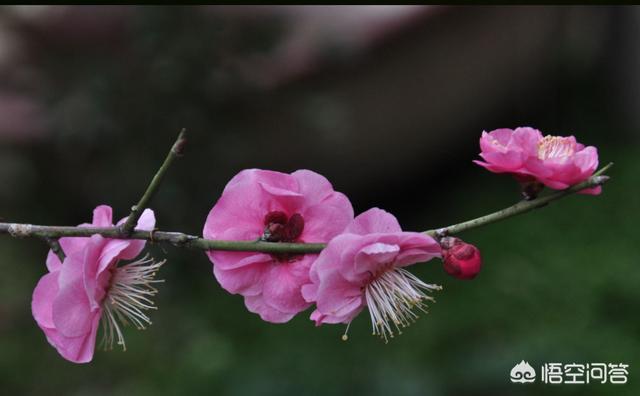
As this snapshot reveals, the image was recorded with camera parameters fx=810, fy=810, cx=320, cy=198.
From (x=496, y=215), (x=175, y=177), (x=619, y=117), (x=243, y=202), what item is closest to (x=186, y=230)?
(x=175, y=177)

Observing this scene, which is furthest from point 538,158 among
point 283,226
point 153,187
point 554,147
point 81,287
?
point 81,287

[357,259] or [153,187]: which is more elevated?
[153,187]

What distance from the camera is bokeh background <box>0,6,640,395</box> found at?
2.17 m

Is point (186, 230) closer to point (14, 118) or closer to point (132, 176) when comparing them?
point (132, 176)

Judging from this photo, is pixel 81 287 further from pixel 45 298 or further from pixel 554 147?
pixel 554 147

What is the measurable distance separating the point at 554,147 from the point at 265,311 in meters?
Answer: 0.38

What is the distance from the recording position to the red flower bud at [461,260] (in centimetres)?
83

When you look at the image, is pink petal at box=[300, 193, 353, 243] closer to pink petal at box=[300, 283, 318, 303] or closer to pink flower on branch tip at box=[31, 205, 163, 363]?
pink petal at box=[300, 283, 318, 303]

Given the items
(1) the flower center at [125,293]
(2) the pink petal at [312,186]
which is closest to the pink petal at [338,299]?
(2) the pink petal at [312,186]

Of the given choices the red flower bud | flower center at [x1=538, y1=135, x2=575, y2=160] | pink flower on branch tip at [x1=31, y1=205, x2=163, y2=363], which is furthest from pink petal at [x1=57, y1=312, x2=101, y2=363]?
flower center at [x1=538, y1=135, x2=575, y2=160]

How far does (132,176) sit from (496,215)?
1.65m

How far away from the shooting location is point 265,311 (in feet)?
3.01

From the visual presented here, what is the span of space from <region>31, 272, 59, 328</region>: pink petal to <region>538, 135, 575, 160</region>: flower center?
0.57m

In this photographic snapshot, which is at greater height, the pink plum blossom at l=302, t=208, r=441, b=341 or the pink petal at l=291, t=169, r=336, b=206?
the pink petal at l=291, t=169, r=336, b=206
